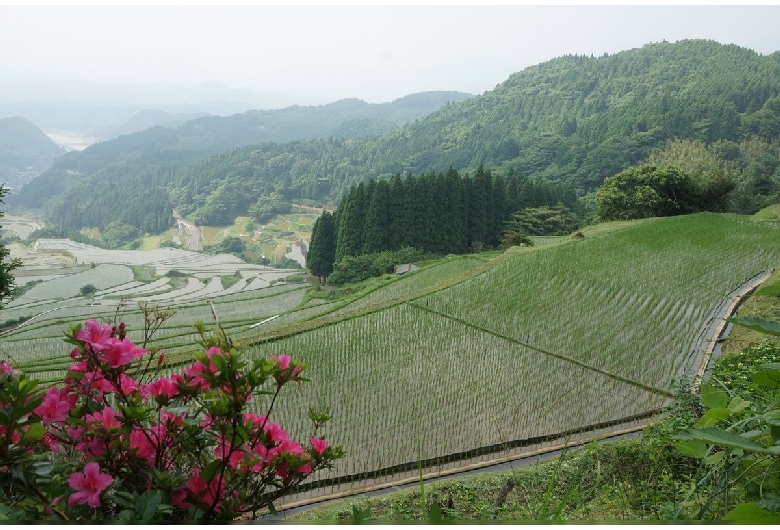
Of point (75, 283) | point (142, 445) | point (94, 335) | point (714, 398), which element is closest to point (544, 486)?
point (714, 398)

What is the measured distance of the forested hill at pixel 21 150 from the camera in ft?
248

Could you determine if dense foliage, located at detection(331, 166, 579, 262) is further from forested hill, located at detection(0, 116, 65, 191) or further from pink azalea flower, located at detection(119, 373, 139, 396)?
forested hill, located at detection(0, 116, 65, 191)

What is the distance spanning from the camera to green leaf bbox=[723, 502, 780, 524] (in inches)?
24.8

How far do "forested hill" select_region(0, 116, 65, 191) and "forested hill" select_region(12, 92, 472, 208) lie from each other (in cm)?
535

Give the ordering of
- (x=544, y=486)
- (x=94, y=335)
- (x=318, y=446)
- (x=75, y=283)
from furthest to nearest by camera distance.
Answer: (x=75, y=283) → (x=544, y=486) → (x=318, y=446) → (x=94, y=335)

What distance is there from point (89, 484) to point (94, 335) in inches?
9.2

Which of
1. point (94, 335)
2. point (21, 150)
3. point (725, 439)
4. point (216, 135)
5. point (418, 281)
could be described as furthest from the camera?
point (216, 135)

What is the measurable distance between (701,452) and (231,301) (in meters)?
17.4

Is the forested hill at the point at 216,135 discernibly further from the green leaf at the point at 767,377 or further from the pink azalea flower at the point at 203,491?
the green leaf at the point at 767,377

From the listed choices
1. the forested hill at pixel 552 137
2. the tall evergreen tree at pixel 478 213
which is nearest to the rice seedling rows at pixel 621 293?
the tall evergreen tree at pixel 478 213

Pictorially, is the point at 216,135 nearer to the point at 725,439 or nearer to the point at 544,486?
the point at 544,486

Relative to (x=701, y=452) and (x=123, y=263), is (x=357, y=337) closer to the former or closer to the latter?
(x=701, y=452)

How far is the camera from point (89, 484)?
0.78 meters

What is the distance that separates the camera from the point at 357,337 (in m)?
6.11
